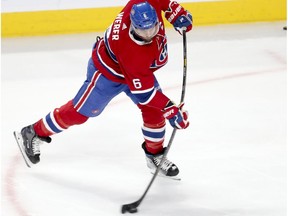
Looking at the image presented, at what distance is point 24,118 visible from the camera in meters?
3.86

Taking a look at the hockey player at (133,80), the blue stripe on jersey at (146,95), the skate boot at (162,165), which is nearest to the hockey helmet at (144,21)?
the hockey player at (133,80)

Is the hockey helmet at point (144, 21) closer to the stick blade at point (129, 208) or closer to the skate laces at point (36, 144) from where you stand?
the stick blade at point (129, 208)

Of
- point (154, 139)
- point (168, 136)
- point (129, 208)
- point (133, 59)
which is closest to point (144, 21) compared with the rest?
point (133, 59)

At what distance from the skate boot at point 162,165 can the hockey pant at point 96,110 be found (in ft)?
0.11

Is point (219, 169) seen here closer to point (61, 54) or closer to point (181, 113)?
point (181, 113)

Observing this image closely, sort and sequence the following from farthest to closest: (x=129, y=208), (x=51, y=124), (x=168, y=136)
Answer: (x=168, y=136) → (x=51, y=124) → (x=129, y=208)

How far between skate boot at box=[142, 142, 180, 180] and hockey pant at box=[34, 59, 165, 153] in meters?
0.03

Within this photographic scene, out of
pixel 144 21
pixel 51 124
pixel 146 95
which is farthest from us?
pixel 51 124

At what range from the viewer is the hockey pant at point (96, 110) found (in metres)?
2.99

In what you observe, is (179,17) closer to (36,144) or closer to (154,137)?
(154,137)

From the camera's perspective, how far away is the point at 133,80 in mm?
2682

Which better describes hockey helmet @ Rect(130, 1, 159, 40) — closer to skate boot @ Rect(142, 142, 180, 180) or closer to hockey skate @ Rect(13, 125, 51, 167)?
skate boot @ Rect(142, 142, 180, 180)

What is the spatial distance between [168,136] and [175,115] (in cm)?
93

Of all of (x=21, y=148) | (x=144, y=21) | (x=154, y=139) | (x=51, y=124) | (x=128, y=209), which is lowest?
(x=128, y=209)
